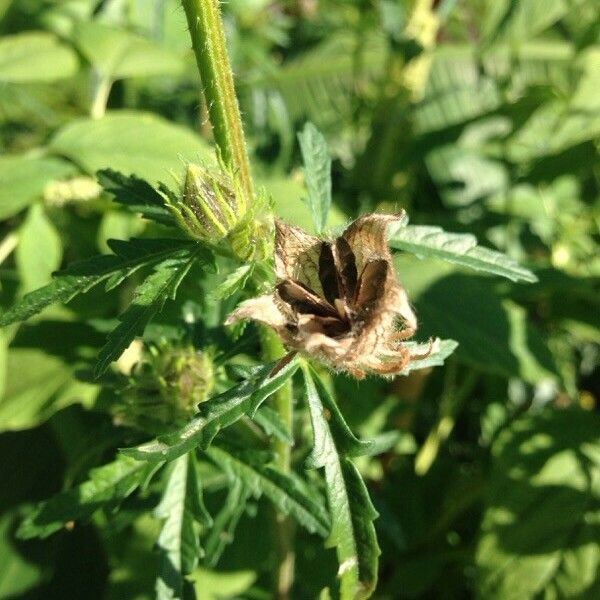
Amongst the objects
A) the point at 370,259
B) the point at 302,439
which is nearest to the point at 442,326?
the point at 302,439

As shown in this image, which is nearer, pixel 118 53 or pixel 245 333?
pixel 245 333

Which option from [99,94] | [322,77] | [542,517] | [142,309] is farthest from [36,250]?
[322,77]

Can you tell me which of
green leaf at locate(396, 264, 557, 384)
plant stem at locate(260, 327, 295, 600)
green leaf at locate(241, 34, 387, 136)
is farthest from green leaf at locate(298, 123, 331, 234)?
green leaf at locate(241, 34, 387, 136)

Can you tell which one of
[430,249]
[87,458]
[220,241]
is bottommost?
[87,458]

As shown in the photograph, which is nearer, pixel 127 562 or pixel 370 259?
pixel 370 259

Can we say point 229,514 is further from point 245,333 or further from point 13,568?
point 13,568

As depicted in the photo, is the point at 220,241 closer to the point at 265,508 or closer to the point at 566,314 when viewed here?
the point at 265,508

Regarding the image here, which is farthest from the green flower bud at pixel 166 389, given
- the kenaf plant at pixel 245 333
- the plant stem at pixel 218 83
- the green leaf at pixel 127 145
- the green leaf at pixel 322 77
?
the green leaf at pixel 322 77

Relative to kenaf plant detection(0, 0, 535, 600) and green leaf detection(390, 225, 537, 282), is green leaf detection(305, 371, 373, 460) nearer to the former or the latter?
kenaf plant detection(0, 0, 535, 600)
